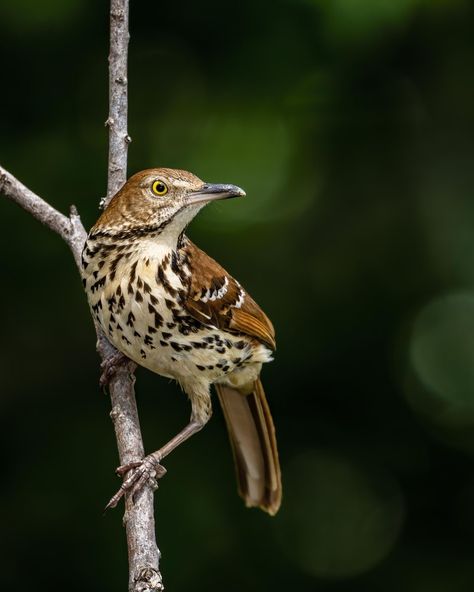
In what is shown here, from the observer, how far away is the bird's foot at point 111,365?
4.45 m

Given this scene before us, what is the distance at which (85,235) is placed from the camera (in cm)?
446

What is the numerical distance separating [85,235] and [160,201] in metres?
0.47

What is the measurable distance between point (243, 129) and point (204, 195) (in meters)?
1.85

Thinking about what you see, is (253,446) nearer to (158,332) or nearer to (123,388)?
(123,388)

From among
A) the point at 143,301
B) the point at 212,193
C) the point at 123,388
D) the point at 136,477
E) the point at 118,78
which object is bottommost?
the point at 136,477

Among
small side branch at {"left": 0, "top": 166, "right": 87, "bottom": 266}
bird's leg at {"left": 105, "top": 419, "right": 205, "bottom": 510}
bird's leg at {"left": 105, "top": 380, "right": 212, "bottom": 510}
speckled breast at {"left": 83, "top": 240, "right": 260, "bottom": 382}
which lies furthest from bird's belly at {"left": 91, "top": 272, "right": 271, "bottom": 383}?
bird's leg at {"left": 105, "top": 419, "right": 205, "bottom": 510}

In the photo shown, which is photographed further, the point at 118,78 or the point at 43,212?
the point at 43,212

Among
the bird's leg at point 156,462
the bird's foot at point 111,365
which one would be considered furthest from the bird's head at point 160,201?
the bird's leg at point 156,462

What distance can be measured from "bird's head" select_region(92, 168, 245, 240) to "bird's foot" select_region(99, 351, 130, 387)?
53cm

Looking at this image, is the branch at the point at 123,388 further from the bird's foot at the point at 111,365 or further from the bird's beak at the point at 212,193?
the bird's beak at the point at 212,193

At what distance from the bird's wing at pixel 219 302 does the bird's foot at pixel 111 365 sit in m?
0.36

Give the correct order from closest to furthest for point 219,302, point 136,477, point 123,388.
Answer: point 136,477 < point 123,388 < point 219,302

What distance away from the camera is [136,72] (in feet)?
Answer: 20.8

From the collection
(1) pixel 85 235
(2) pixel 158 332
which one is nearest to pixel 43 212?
(1) pixel 85 235
